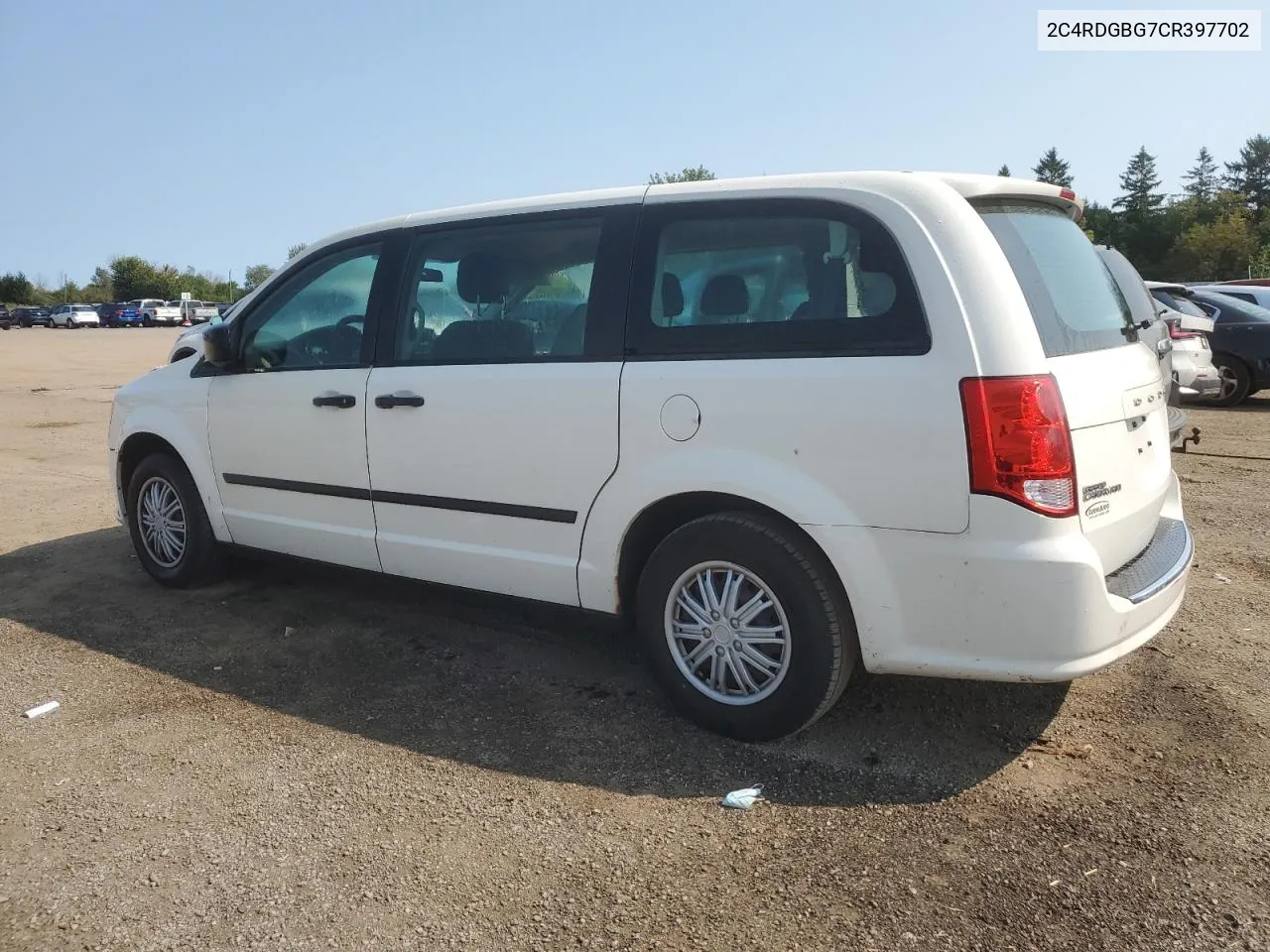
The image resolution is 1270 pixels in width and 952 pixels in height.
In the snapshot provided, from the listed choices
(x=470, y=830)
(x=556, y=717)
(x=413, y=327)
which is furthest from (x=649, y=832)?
(x=413, y=327)

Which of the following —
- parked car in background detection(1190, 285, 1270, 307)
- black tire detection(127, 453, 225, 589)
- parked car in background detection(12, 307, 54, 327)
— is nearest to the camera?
black tire detection(127, 453, 225, 589)

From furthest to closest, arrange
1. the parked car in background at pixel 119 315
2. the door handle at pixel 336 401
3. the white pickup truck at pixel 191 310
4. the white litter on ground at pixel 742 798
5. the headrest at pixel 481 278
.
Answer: the white pickup truck at pixel 191 310 < the parked car in background at pixel 119 315 < the door handle at pixel 336 401 < the headrest at pixel 481 278 < the white litter on ground at pixel 742 798

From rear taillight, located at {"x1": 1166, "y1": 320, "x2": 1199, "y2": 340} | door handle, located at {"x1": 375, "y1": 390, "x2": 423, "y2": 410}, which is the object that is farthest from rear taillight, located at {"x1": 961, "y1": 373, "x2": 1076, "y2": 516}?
rear taillight, located at {"x1": 1166, "y1": 320, "x2": 1199, "y2": 340}

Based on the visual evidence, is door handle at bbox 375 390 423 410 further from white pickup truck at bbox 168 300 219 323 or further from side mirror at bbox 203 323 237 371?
white pickup truck at bbox 168 300 219 323

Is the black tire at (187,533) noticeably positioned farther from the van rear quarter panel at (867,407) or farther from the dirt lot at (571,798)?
the van rear quarter panel at (867,407)

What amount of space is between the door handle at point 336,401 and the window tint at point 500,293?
31 cm

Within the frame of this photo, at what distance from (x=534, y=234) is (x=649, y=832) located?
2.35 meters

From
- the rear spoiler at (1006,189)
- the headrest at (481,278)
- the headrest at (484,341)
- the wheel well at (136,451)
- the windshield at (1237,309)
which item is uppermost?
the rear spoiler at (1006,189)

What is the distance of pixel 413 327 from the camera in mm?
4340

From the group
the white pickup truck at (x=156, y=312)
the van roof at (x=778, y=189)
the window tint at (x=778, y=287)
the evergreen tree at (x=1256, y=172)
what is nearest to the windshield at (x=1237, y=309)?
the van roof at (x=778, y=189)

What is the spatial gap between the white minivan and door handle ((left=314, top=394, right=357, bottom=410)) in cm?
1

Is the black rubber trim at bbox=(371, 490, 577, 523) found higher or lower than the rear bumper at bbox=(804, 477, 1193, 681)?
higher

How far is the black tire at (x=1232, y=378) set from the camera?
13039 millimetres

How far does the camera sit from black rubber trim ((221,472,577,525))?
152 inches
